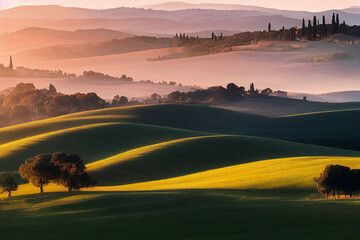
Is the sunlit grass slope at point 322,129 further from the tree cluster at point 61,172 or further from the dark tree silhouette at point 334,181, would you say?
the tree cluster at point 61,172

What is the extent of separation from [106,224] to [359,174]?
21664 mm

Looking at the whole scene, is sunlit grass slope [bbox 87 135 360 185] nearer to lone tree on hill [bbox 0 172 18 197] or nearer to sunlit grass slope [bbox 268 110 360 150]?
lone tree on hill [bbox 0 172 18 197]

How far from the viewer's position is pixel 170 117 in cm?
15850

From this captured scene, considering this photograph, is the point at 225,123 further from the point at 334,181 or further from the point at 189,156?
the point at 334,181

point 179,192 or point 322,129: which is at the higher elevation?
point 179,192

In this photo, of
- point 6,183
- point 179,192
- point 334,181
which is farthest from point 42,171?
point 334,181

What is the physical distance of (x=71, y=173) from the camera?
5794 centimetres

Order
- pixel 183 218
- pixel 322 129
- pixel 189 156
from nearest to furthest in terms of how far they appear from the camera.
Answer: pixel 183 218
pixel 189 156
pixel 322 129

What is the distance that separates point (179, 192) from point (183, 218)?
493 inches

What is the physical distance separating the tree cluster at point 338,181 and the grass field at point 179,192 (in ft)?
3.44

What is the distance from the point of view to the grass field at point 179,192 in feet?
111

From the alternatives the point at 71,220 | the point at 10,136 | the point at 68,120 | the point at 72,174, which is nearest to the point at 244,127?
the point at 68,120

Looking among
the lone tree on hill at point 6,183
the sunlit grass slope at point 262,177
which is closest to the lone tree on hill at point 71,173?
the sunlit grass slope at point 262,177

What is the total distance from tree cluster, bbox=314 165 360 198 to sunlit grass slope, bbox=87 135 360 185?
93.4 ft
